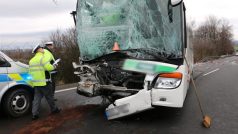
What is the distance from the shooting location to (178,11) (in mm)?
6012

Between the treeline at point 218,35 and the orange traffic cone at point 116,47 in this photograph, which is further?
the treeline at point 218,35

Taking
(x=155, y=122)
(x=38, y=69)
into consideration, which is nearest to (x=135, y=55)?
(x=155, y=122)

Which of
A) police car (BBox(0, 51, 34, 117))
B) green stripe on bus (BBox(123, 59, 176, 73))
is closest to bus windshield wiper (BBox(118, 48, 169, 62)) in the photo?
green stripe on bus (BBox(123, 59, 176, 73))

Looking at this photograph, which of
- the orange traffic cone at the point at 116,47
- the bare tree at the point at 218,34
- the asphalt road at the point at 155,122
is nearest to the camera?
the asphalt road at the point at 155,122

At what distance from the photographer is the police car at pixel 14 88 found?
21.9 feet

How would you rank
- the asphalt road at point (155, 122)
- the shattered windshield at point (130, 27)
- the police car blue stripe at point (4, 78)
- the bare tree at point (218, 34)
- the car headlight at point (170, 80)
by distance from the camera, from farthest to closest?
the bare tree at point (218, 34), the police car blue stripe at point (4, 78), the shattered windshield at point (130, 27), the asphalt road at point (155, 122), the car headlight at point (170, 80)

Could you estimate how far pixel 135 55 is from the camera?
5938 mm

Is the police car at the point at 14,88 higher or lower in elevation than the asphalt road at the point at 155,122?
higher

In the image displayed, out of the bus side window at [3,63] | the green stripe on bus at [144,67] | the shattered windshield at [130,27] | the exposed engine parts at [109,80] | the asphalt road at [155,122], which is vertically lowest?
the asphalt road at [155,122]

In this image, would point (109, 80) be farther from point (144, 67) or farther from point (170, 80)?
point (170, 80)

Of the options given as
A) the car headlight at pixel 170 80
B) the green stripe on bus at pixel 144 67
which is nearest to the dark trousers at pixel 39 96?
the green stripe on bus at pixel 144 67

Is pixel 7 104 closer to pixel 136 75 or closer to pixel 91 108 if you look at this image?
pixel 91 108

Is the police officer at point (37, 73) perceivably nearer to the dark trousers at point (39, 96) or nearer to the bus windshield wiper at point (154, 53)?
the dark trousers at point (39, 96)

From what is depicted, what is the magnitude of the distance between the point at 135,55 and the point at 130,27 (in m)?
0.64
